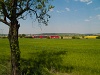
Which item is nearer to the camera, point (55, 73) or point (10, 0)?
point (10, 0)

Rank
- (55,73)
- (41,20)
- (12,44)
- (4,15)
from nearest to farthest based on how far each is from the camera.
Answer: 1. (12,44)
2. (4,15)
3. (55,73)
4. (41,20)

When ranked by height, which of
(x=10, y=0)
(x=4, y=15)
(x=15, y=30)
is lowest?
(x=15, y=30)

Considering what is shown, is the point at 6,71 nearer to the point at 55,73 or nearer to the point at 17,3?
the point at 55,73

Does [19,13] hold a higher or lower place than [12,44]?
higher

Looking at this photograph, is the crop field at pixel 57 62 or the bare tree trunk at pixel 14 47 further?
the crop field at pixel 57 62

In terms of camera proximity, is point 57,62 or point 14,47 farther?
point 57,62

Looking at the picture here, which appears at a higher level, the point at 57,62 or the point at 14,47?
the point at 14,47

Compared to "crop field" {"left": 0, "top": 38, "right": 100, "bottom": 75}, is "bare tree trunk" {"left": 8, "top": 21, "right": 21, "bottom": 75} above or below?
above

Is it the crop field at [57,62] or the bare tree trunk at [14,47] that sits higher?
the bare tree trunk at [14,47]

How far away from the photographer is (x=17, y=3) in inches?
530

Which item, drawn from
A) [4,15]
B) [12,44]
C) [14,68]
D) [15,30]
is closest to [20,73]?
[14,68]

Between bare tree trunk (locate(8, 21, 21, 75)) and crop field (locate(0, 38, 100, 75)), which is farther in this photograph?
crop field (locate(0, 38, 100, 75))

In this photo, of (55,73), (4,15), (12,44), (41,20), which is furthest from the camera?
(41,20)

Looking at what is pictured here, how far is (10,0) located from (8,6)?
1.24 ft
